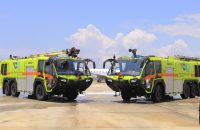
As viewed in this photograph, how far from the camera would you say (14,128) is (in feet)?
44.4

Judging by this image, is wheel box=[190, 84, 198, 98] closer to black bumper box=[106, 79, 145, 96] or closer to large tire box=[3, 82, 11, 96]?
black bumper box=[106, 79, 145, 96]

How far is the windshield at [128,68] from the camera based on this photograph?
2505 cm

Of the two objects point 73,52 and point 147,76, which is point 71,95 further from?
point 147,76

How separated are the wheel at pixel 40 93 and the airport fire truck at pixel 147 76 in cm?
355

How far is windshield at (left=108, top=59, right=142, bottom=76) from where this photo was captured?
2505cm

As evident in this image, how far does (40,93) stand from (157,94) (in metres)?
6.50

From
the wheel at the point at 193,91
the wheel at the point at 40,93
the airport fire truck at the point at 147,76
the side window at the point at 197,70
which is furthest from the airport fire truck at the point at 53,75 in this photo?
the side window at the point at 197,70

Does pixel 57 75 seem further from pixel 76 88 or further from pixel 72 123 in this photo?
pixel 72 123

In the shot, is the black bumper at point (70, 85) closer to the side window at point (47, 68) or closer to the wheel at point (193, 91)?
the side window at point (47, 68)

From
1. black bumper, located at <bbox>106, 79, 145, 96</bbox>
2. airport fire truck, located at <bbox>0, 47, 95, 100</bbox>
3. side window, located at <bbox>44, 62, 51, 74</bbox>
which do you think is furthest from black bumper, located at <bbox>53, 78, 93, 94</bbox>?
black bumper, located at <bbox>106, 79, 145, 96</bbox>

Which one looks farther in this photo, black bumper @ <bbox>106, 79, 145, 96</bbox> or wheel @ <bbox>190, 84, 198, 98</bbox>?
wheel @ <bbox>190, 84, 198, 98</bbox>

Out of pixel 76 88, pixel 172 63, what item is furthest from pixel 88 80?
pixel 172 63

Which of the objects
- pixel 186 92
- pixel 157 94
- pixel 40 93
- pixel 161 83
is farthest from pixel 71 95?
pixel 186 92

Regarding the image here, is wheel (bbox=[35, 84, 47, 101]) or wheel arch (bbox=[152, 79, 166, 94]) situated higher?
wheel arch (bbox=[152, 79, 166, 94])
